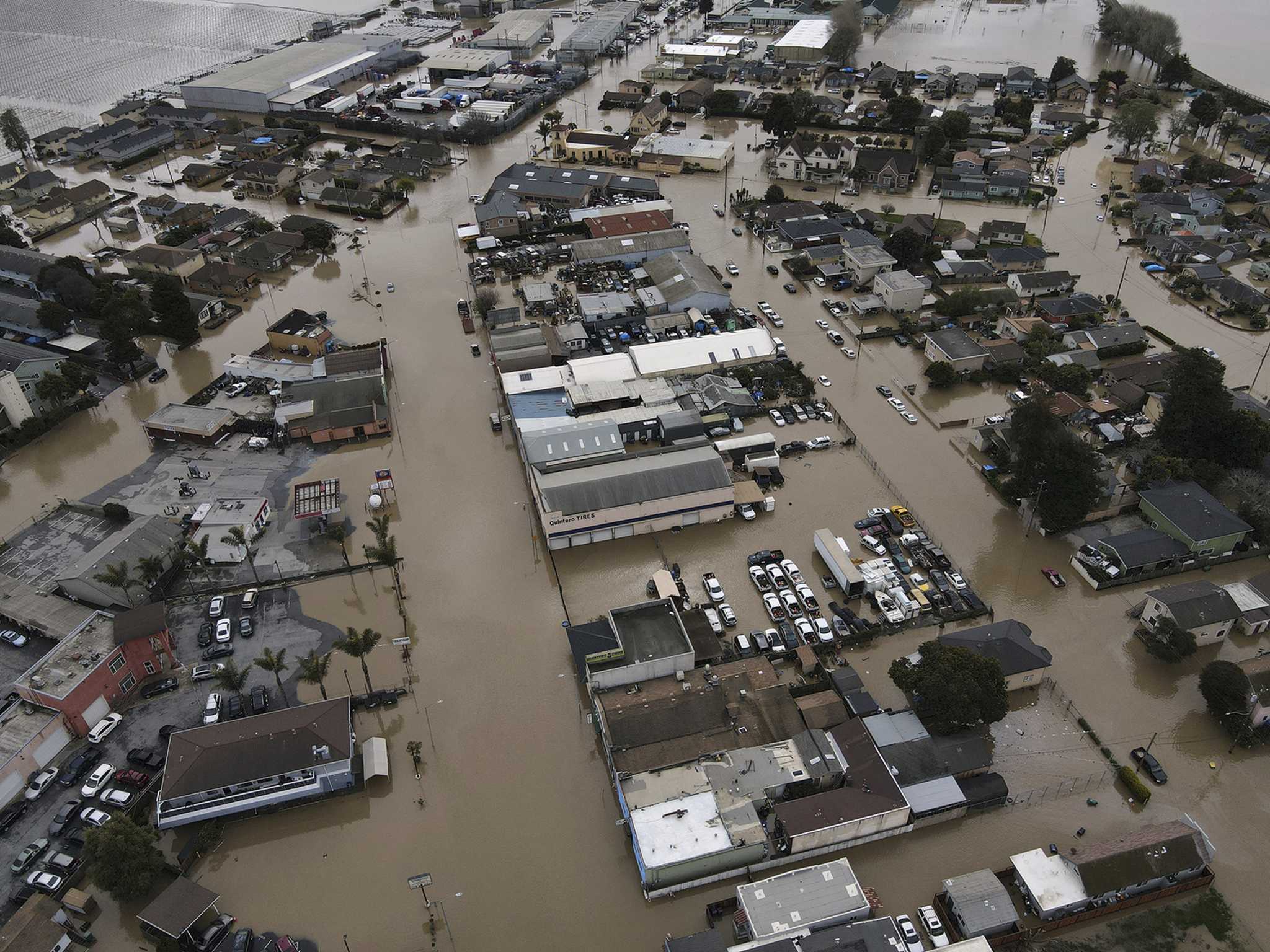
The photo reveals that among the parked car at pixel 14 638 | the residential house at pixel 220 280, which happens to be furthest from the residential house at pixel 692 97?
the parked car at pixel 14 638

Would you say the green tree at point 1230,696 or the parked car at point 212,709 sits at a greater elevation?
the parked car at point 212,709

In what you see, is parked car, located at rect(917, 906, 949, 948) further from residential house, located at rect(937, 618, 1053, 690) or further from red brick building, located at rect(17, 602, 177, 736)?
red brick building, located at rect(17, 602, 177, 736)

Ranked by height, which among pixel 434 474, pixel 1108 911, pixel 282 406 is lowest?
pixel 1108 911

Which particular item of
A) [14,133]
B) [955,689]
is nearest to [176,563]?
[955,689]

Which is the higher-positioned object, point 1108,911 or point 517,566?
point 517,566

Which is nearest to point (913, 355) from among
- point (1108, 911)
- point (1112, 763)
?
point (1112, 763)

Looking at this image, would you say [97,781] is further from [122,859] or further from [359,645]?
[359,645]

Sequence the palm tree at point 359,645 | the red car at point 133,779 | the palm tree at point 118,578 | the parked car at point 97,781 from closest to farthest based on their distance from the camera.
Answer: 1. the parked car at point 97,781
2. the red car at point 133,779
3. the palm tree at point 359,645
4. the palm tree at point 118,578

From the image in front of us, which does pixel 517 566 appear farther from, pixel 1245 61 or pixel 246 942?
pixel 1245 61

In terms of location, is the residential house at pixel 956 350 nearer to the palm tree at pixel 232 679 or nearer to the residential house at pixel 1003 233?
the residential house at pixel 1003 233
